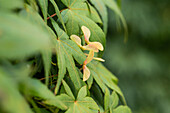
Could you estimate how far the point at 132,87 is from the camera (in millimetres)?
2174

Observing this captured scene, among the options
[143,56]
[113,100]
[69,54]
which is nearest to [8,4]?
[69,54]

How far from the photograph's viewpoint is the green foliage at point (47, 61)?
0.18m

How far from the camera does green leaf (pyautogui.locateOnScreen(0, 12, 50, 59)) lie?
173 millimetres

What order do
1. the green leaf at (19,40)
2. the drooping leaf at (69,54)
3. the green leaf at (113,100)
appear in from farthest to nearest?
1. the green leaf at (113,100)
2. the drooping leaf at (69,54)
3. the green leaf at (19,40)

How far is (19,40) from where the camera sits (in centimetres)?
18

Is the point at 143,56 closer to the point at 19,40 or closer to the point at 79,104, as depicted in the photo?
the point at 79,104

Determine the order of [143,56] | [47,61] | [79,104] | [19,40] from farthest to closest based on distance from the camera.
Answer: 1. [143,56]
2. [79,104]
3. [47,61]
4. [19,40]

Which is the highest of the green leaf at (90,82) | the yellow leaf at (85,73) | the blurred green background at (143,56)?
the yellow leaf at (85,73)

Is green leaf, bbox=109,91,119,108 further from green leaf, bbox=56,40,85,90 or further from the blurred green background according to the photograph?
the blurred green background

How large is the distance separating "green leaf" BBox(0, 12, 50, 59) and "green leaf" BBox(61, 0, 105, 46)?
0.25 metres

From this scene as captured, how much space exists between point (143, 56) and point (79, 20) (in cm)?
191

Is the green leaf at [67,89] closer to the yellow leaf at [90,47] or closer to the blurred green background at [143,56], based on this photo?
the yellow leaf at [90,47]

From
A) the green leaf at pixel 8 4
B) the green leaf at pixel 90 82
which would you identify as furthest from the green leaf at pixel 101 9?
the green leaf at pixel 8 4

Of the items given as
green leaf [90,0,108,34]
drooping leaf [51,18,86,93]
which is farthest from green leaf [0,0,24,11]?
green leaf [90,0,108,34]
